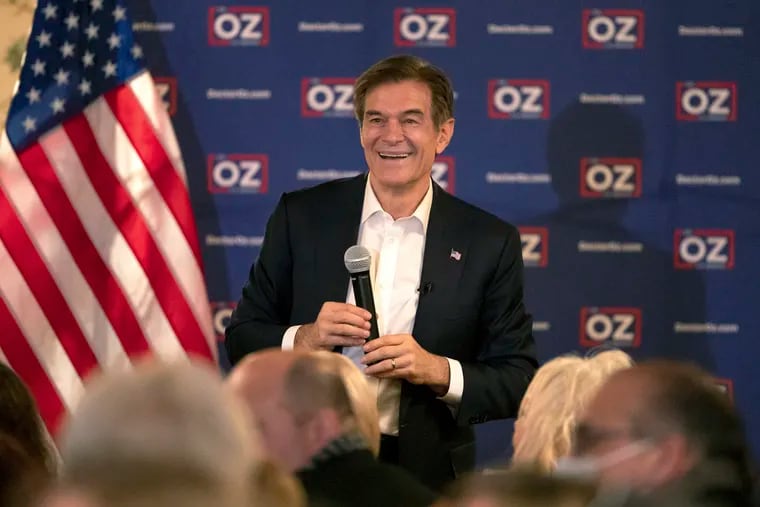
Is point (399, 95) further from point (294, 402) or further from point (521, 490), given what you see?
point (521, 490)

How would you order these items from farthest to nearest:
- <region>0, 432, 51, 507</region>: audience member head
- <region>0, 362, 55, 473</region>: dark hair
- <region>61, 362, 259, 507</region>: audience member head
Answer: <region>0, 362, 55, 473</region>: dark hair, <region>0, 432, 51, 507</region>: audience member head, <region>61, 362, 259, 507</region>: audience member head

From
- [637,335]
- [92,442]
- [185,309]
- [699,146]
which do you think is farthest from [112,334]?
[92,442]

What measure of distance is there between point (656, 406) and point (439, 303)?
180 cm

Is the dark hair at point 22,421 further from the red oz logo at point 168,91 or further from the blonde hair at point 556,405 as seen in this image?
the red oz logo at point 168,91

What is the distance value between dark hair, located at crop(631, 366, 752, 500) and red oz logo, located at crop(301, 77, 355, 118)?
3714mm

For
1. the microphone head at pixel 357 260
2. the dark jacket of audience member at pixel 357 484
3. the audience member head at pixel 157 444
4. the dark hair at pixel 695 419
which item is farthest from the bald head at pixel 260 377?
the microphone head at pixel 357 260

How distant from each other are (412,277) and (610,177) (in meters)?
1.98

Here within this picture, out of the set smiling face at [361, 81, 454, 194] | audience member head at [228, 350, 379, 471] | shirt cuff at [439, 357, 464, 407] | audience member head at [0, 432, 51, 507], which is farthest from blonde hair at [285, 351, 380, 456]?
smiling face at [361, 81, 454, 194]

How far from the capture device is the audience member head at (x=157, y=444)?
4.04 ft

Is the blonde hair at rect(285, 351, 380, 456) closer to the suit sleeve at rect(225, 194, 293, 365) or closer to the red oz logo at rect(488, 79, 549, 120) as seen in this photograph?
the suit sleeve at rect(225, 194, 293, 365)

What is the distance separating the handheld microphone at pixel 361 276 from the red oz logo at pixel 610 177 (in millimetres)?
2278

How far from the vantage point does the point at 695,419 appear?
196cm

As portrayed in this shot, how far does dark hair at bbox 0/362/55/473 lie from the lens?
2.41 meters

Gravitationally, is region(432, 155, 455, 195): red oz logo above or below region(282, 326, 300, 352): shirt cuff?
above
